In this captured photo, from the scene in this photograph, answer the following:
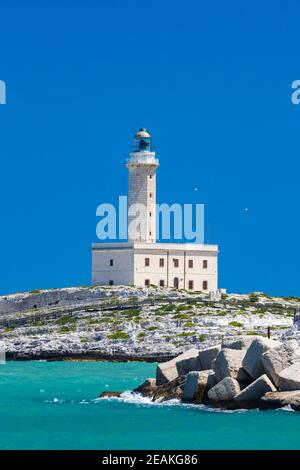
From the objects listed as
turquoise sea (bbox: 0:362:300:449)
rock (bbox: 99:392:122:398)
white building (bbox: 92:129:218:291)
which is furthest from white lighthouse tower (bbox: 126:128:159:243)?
rock (bbox: 99:392:122:398)

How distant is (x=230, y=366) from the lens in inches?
1554

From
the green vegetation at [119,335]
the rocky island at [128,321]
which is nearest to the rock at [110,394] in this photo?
the rocky island at [128,321]

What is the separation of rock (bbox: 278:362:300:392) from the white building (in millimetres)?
51821

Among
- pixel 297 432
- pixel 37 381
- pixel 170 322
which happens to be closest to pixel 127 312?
pixel 170 322

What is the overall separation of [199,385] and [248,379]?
74.0 inches

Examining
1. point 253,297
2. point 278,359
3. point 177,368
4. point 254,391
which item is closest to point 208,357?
point 177,368

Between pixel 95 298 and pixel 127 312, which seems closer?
pixel 127 312

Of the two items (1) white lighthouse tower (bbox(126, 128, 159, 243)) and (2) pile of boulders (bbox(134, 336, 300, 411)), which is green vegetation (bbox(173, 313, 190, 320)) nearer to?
(1) white lighthouse tower (bbox(126, 128, 159, 243))

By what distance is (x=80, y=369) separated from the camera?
62844mm

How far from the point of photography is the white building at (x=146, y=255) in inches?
3541

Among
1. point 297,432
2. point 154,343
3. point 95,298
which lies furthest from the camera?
point 95,298

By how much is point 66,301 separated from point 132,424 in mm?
53305
